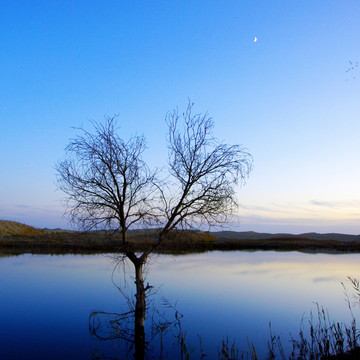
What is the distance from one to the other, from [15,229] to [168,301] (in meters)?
43.2

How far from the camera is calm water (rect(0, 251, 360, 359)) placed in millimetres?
11086

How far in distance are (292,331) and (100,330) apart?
20.2 feet

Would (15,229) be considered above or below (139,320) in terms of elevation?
above

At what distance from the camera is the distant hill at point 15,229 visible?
50.0 m

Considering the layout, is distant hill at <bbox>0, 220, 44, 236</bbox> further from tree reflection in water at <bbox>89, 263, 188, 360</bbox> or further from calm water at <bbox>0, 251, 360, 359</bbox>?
tree reflection in water at <bbox>89, 263, 188, 360</bbox>

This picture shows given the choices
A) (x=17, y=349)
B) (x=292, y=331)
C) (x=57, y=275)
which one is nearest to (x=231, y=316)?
(x=292, y=331)

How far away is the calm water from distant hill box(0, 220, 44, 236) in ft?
79.6

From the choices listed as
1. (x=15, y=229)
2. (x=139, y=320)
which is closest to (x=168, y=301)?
(x=139, y=320)

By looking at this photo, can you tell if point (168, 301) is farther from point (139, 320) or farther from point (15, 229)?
point (15, 229)

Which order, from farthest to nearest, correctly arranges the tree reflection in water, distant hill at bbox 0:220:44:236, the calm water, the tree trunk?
distant hill at bbox 0:220:44:236 < the calm water < the tree trunk < the tree reflection in water

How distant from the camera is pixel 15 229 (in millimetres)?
53125

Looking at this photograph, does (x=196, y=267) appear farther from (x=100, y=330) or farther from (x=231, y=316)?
(x=100, y=330)

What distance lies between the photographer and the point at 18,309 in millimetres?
14516

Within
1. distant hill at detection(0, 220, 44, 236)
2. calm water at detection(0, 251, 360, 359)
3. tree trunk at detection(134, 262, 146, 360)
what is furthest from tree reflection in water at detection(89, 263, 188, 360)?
distant hill at detection(0, 220, 44, 236)
